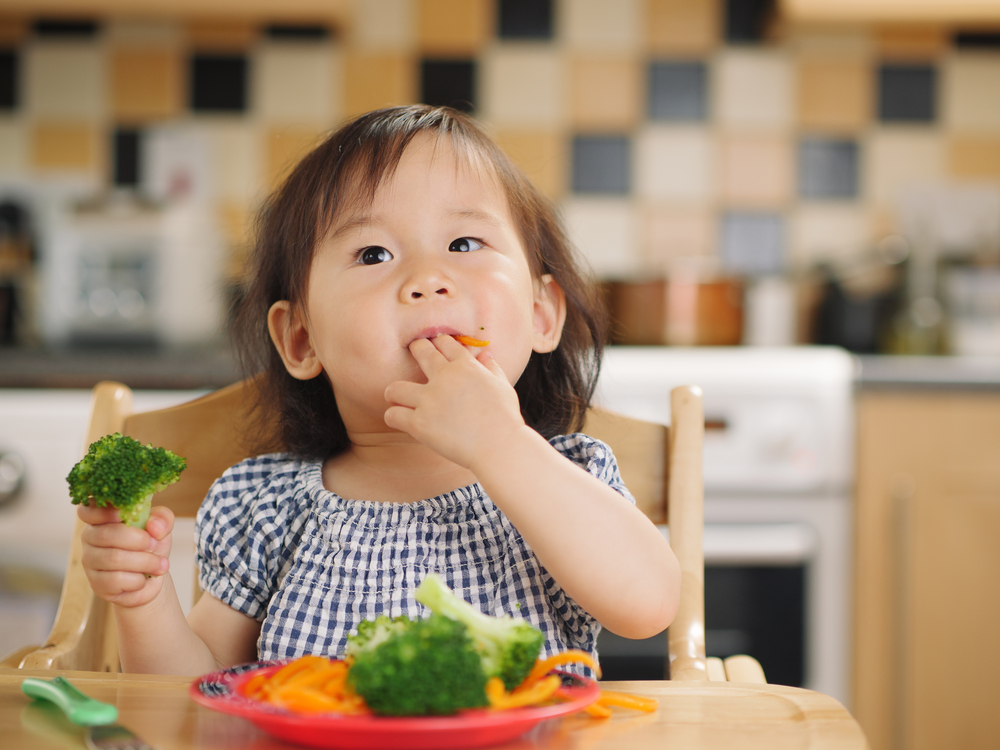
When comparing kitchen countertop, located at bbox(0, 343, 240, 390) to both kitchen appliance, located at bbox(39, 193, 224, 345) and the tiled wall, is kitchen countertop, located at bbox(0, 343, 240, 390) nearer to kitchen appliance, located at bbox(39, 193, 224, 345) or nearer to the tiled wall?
kitchen appliance, located at bbox(39, 193, 224, 345)

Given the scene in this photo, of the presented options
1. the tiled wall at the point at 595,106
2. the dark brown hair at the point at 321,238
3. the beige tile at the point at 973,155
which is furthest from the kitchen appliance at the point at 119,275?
the beige tile at the point at 973,155

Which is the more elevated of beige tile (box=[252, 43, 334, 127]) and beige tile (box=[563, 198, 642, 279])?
beige tile (box=[252, 43, 334, 127])

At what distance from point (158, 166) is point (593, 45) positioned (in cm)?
107

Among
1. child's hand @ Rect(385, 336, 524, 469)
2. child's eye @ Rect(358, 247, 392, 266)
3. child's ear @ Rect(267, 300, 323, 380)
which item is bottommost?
child's hand @ Rect(385, 336, 524, 469)

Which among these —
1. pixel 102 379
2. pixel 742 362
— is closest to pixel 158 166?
pixel 102 379

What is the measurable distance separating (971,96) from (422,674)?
2.35 meters

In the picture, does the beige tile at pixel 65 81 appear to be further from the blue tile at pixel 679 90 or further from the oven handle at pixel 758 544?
the oven handle at pixel 758 544

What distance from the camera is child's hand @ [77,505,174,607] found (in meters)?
0.63

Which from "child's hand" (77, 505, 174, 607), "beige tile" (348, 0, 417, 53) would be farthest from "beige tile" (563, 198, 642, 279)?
"child's hand" (77, 505, 174, 607)

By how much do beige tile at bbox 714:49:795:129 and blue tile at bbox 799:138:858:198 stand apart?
86mm

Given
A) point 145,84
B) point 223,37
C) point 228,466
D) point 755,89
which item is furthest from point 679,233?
point 228,466

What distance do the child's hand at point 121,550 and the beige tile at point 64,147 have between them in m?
1.96

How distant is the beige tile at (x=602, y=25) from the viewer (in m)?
2.37

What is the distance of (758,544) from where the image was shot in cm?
169
